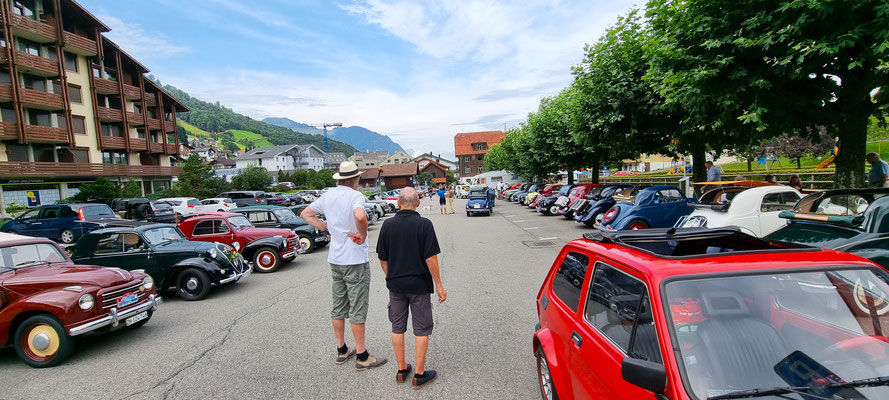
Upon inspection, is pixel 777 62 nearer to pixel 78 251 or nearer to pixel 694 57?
pixel 694 57

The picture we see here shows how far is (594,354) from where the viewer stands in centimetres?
238

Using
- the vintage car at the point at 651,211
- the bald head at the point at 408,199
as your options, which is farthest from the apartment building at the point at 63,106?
the vintage car at the point at 651,211

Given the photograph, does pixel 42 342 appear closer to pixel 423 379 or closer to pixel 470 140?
pixel 423 379

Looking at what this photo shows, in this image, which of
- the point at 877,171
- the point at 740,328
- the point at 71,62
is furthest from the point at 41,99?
the point at 877,171

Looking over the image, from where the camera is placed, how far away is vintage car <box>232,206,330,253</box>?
12.9 metres

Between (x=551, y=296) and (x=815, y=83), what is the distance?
9.00m

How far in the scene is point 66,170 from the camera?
30.4m

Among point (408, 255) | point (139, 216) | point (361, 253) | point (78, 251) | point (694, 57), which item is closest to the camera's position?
point (408, 255)

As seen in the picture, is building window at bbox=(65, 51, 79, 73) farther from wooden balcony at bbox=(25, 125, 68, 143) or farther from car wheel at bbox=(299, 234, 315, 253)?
car wheel at bbox=(299, 234, 315, 253)

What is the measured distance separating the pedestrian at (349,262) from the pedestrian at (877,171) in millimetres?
11786

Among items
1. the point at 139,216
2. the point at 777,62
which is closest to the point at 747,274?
the point at 777,62

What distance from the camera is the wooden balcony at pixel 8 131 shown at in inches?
1059

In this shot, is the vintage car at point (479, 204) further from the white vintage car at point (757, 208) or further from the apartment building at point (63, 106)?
the apartment building at point (63, 106)

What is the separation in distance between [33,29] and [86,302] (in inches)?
1424
